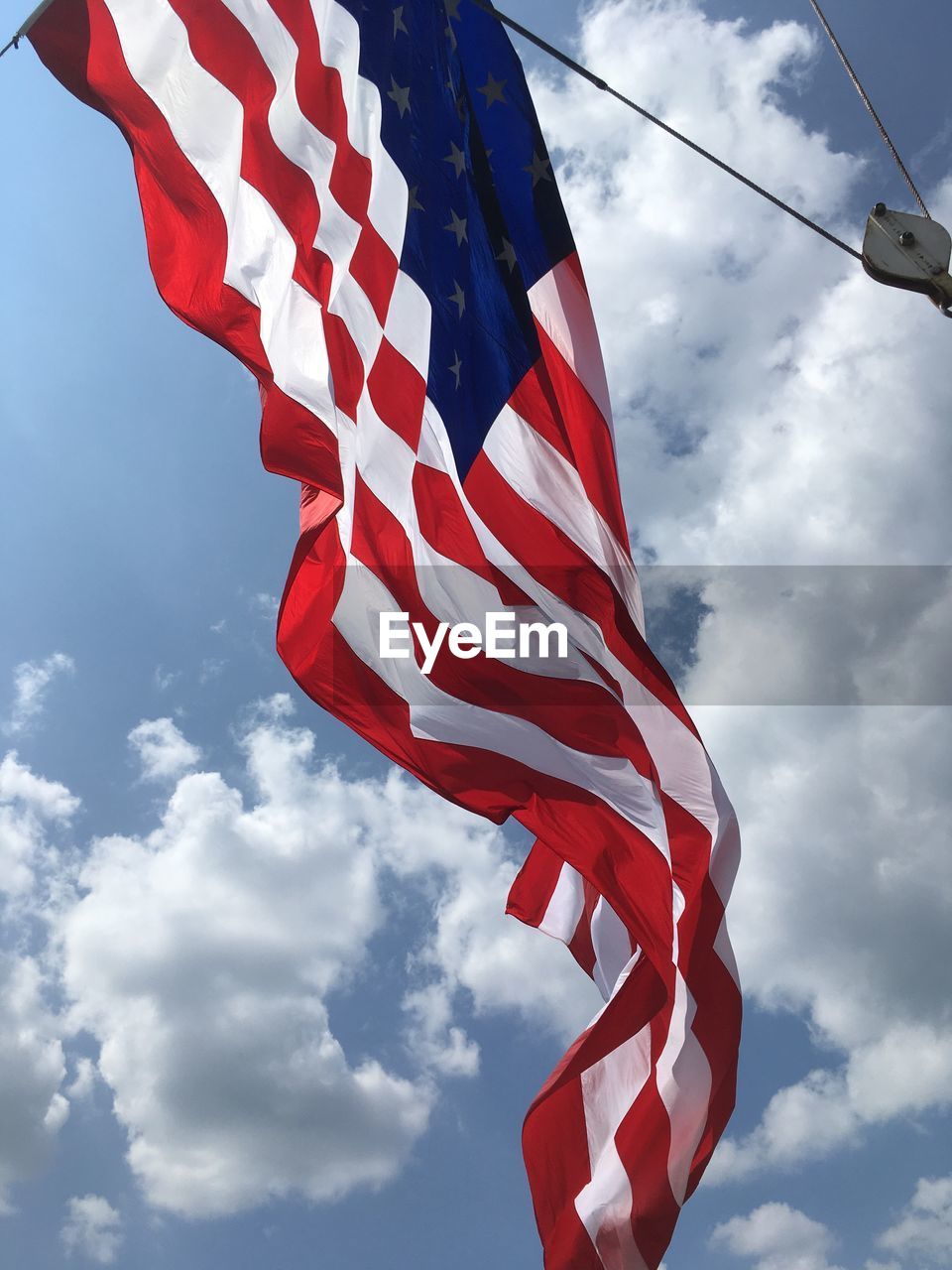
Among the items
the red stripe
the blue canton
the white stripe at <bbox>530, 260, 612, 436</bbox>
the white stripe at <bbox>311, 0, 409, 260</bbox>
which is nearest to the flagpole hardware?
the white stripe at <bbox>530, 260, 612, 436</bbox>

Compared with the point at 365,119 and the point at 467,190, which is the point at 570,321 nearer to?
the point at 467,190

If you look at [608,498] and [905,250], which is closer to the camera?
[905,250]

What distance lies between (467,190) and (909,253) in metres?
3.48

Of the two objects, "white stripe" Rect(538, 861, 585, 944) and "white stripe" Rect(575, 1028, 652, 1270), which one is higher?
"white stripe" Rect(538, 861, 585, 944)

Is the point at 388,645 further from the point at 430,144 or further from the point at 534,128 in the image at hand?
the point at 534,128

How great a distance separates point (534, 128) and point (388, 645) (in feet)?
15.6

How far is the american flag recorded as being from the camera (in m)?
8.27

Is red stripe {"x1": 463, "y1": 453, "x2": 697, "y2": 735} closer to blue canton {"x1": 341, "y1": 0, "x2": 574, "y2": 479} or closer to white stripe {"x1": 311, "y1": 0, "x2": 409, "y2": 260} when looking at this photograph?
blue canton {"x1": 341, "y1": 0, "x2": 574, "y2": 479}

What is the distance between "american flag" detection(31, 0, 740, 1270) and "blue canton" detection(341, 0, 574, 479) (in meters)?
0.02

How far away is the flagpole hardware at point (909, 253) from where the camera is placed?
7.51 meters

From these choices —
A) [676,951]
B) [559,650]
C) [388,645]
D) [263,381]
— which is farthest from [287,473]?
[676,951]

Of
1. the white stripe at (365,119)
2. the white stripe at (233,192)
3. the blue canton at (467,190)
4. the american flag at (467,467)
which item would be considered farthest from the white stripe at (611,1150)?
the white stripe at (365,119)

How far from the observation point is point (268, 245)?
358 inches

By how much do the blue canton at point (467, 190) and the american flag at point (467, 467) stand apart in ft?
0.08
